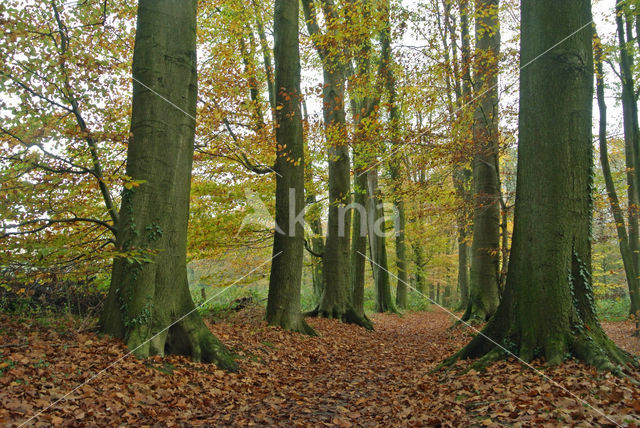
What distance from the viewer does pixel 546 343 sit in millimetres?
4633

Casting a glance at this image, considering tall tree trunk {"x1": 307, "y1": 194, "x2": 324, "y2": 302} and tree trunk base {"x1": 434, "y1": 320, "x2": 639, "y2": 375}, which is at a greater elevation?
tall tree trunk {"x1": 307, "y1": 194, "x2": 324, "y2": 302}

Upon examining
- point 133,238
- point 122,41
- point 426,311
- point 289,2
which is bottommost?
point 426,311

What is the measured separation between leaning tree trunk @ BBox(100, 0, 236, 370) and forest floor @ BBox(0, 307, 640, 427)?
0.33 m

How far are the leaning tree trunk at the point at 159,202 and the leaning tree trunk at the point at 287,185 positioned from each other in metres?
3.03

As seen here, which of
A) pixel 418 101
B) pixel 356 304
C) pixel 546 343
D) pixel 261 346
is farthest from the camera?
pixel 356 304

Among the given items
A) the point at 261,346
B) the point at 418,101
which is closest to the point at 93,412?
the point at 261,346

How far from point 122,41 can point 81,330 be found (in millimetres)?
6636

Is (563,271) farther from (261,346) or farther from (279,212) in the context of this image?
(279,212)

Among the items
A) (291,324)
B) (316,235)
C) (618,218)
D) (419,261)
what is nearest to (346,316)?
(291,324)

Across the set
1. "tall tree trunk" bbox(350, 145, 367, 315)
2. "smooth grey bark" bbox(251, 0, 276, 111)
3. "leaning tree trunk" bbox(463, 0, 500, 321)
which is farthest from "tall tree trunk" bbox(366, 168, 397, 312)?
"leaning tree trunk" bbox(463, 0, 500, 321)

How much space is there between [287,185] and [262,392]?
4.92 m

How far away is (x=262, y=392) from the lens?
5195 mm

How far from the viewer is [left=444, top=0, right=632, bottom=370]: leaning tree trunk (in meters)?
4.69

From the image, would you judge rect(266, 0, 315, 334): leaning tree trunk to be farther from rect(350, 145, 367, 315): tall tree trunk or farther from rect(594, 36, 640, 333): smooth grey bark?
rect(594, 36, 640, 333): smooth grey bark
